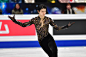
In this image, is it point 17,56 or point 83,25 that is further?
point 83,25

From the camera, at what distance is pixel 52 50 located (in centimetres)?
172

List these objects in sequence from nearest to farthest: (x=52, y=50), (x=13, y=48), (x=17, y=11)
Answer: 1. (x=52, y=50)
2. (x=13, y=48)
3. (x=17, y=11)

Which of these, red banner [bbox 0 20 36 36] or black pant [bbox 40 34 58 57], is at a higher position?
black pant [bbox 40 34 58 57]

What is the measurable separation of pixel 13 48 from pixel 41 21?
6.95ft

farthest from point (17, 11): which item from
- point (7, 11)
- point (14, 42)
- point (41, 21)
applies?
point (41, 21)

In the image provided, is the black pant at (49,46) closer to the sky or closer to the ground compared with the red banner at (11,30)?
closer to the sky

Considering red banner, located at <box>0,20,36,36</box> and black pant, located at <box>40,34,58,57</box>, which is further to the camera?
red banner, located at <box>0,20,36,36</box>

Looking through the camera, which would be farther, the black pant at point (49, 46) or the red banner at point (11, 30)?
the red banner at point (11, 30)

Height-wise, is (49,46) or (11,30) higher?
(49,46)

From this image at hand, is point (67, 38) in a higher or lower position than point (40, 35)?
lower

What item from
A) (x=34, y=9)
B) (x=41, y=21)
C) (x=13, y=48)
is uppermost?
(x=41, y=21)

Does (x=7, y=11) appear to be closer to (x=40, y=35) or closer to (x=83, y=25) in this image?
(x=83, y=25)

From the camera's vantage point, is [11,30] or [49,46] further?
[11,30]

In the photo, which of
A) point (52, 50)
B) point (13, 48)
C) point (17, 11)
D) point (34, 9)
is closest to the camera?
point (52, 50)
